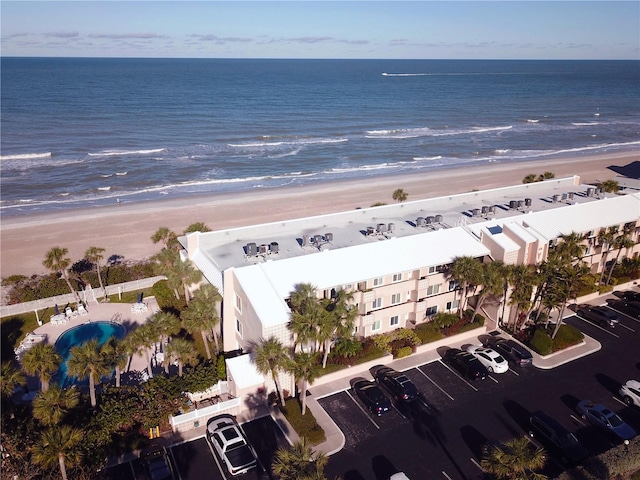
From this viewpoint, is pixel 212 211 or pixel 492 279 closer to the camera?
pixel 492 279

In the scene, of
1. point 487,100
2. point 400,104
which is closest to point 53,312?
point 400,104

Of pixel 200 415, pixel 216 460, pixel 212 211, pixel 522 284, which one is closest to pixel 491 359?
pixel 522 284

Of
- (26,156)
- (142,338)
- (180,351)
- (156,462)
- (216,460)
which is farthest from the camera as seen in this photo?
(26,156)

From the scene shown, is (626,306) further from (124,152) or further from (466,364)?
(124,152)

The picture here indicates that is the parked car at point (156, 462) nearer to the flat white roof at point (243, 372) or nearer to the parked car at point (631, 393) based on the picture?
the flat white roof at point (243, 372)

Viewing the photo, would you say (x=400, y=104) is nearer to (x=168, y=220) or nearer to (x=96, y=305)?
(x=168, y=220)

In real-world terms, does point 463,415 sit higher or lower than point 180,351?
lower

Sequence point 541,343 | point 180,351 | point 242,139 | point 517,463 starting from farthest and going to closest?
point 242,139
point 541,343
point 180,351
point 517,463
